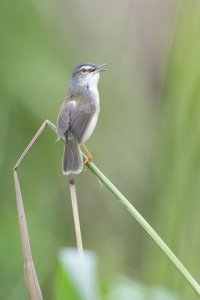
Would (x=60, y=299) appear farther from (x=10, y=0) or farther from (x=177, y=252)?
(x=10, y=0)

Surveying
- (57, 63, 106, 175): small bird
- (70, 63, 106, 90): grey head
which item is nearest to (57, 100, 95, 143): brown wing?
(57, 63, 106, 175): small bird

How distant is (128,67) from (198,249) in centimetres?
348

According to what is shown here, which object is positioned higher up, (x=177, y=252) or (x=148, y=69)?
(x=148, y=69)

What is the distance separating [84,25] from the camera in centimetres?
588

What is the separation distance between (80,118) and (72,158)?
54cm

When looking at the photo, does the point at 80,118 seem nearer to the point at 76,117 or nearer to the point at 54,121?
the point at 76,117

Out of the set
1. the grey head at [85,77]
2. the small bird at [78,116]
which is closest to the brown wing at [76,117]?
the small bird at [78,116]

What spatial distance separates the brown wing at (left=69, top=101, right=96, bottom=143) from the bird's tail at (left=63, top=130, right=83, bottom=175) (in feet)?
0.18

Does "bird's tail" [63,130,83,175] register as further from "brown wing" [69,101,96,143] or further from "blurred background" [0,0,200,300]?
"blurred background" [0,0,200,300]

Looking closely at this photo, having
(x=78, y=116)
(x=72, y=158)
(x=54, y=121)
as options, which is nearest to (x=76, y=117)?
(x=78, y=116)

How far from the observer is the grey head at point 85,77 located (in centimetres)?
405

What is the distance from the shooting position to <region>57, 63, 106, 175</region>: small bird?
3.07m

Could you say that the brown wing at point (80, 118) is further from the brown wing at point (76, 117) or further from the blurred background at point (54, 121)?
the blurred background at point (54, 121)

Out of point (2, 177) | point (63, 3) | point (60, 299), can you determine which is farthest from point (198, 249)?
point (63, 3)
